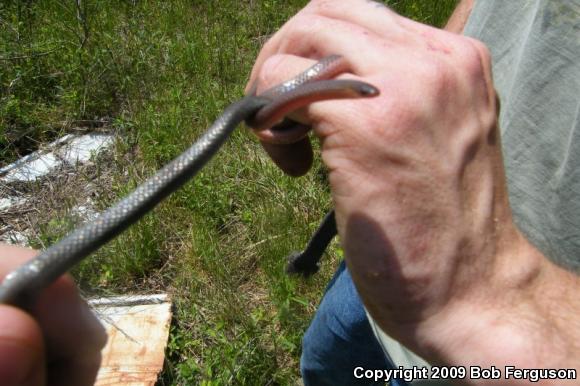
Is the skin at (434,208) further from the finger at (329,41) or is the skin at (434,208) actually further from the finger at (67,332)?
the finger at (67,332)

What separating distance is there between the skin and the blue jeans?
0.74m

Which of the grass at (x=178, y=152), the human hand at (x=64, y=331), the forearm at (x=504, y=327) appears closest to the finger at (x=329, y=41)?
the forearm at (x=504, y=327)

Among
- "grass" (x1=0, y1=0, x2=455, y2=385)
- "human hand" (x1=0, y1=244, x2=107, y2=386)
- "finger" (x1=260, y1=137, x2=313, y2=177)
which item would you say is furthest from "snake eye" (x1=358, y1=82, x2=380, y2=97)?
"grass" (x1=0, y1=0, x2=455, y2=385)

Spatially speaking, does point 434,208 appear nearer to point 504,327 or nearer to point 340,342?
point 504,327

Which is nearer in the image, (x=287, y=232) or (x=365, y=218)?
(x=365, y=218)

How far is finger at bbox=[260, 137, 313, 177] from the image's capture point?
144 cm

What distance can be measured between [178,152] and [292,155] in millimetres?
1838

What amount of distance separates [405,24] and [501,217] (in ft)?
1.58

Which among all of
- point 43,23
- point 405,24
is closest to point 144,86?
point 43,23

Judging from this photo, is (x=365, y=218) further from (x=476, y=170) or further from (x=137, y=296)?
(x=137, y=296)

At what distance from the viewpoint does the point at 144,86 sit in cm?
358

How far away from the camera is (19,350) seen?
0.77m

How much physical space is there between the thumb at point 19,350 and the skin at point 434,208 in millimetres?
601

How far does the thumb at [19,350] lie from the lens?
76 centimetres
